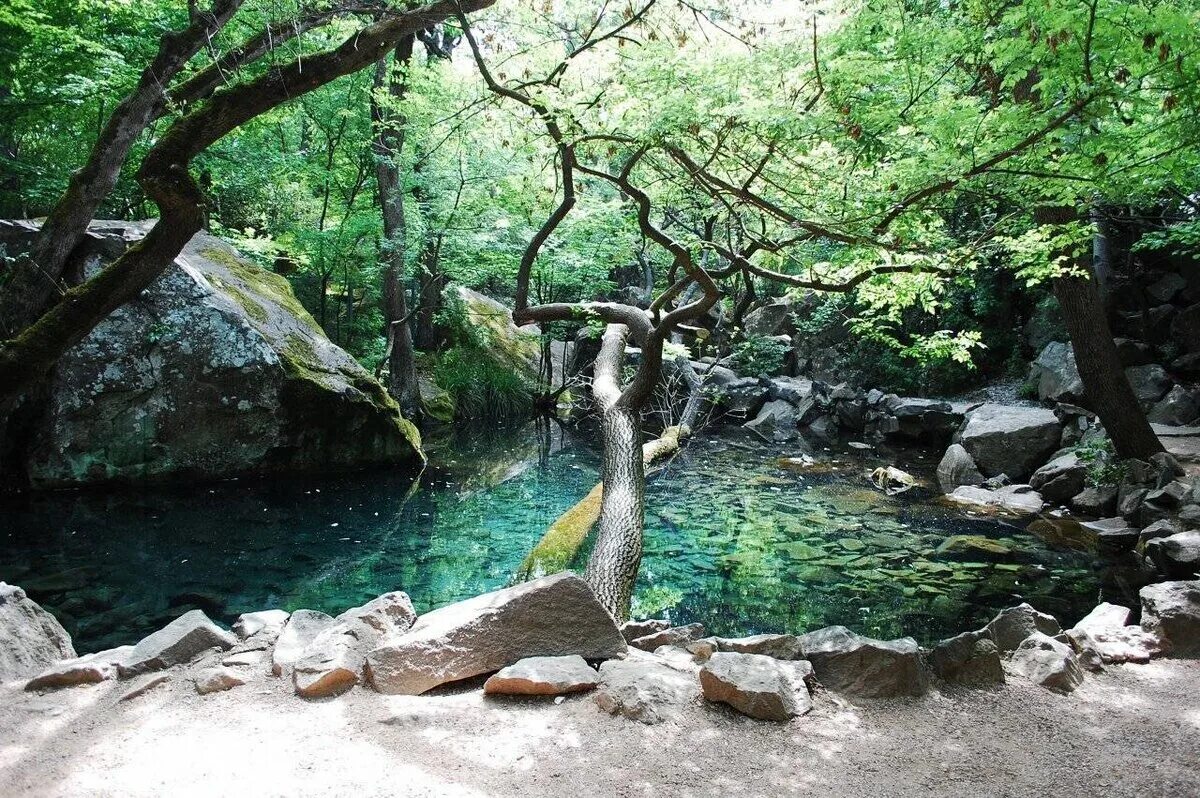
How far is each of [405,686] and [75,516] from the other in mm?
7013

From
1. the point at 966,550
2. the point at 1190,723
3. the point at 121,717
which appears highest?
the point at 121,717

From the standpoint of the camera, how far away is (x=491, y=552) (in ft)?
25.0

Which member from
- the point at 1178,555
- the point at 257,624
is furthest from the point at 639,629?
the point at 1178,555

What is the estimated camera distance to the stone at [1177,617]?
377 centimetres

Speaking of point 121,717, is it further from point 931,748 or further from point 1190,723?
point 1190,723

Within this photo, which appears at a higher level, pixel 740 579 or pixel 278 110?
pixel 278 110

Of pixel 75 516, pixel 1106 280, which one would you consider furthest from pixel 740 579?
pixel 1106 280

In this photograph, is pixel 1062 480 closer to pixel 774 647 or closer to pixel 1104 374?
pixel 1104 374

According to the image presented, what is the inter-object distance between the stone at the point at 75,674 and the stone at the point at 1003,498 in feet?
30.9

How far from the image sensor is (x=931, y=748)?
2.81 metres

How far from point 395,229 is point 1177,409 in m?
13.7

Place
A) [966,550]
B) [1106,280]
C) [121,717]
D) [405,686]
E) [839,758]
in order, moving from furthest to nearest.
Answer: [1106,280] < [966,550] < [405,686] < [121,717] < [839,758]

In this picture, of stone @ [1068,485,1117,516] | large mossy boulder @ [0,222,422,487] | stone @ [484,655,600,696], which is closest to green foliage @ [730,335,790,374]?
stone @ [1068,485,1117,516]

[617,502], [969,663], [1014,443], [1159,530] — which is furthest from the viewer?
[1014,443]
